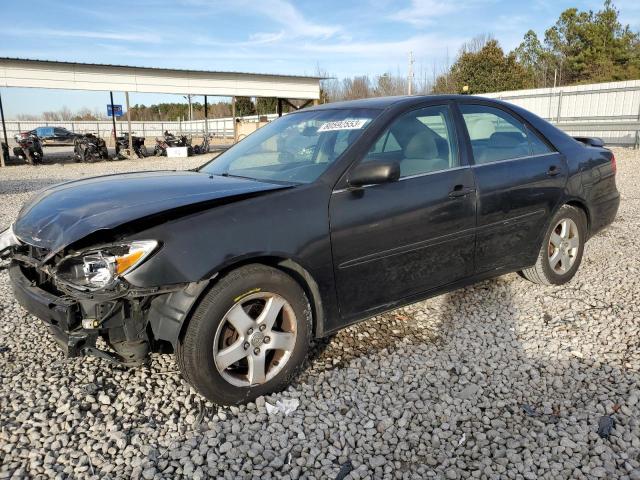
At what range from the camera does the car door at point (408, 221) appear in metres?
2.99

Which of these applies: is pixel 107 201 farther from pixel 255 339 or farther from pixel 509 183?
pixel 509 183

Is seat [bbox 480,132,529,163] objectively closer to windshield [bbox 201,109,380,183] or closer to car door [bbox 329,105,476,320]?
car door [bbox 329,105,476,320]

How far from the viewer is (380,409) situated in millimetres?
2770

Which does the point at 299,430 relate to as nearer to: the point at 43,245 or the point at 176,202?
the point at 176,202

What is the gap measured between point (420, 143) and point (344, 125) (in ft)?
1.81

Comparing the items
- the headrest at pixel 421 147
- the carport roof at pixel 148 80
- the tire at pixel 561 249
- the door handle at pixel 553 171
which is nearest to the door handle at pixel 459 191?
the headrest at pixel 421 147

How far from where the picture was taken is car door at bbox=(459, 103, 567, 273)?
3.69m

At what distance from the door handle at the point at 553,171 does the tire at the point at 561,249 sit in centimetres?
33

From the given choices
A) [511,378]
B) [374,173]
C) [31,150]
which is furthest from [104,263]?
[31,150]

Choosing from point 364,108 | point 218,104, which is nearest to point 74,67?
point 364,108

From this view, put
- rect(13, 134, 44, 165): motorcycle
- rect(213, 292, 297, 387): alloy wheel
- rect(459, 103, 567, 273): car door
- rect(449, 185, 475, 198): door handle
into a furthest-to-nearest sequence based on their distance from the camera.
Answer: rect(13, 134, 44, 165): motorcycle
rect(459, 103, 567, 273): car door
rect(449, 185, 475, 198): door handle
rect(213, 292, 297, 387): alloy wheel

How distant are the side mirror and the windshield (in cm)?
22

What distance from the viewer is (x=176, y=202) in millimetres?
Answer: 2652

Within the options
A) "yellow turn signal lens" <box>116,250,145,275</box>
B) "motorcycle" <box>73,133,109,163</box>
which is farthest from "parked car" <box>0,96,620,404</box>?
"motorcycle" <box>73,133,109,163</box>
